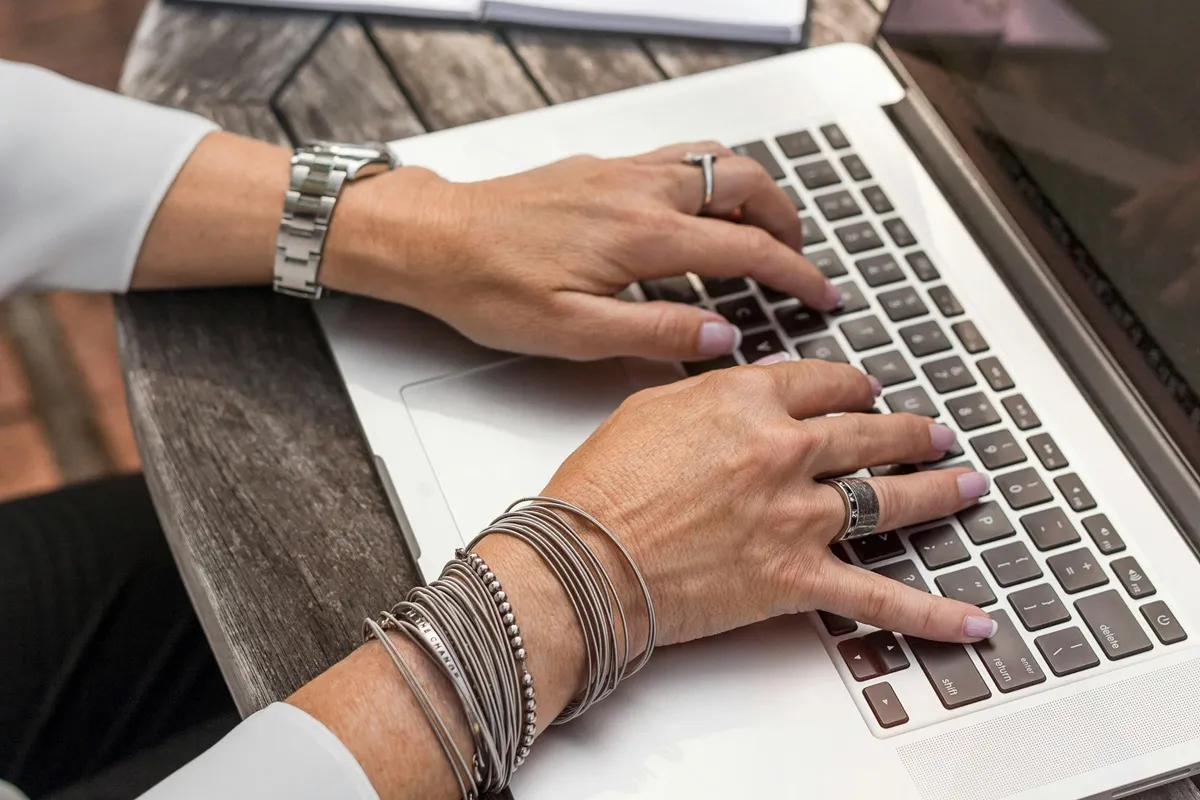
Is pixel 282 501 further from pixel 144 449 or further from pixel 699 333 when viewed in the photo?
pixel 699 333

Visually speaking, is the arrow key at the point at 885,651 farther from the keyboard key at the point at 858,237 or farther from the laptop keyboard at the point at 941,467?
the keyboard key at the point at 858,237

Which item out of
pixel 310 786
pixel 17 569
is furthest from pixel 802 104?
pixel 17 569

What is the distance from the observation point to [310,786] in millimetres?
513

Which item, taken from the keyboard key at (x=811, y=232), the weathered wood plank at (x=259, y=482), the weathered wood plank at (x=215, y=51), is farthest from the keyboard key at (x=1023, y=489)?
the weathered wood plank at (x=215, y=51)

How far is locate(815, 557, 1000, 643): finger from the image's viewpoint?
1.90ft

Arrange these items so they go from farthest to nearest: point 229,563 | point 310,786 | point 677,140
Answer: point 677,140, point 229,563, point 310,786

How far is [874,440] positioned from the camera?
2.09 feet

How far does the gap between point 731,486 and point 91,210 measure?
459 millimetres

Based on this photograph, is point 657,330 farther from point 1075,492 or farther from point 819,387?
point 1075,492

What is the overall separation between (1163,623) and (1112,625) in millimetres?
30

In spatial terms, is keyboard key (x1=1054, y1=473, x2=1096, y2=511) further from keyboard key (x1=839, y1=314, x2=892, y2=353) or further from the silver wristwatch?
the silver wristwatch

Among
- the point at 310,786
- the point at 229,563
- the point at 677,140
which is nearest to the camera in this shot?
the point at 310,786

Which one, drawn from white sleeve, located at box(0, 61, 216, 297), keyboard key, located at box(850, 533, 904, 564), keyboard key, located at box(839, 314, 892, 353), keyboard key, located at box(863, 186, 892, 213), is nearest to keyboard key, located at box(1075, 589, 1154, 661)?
keyboard key, located at box(850, 533, 904, 564)

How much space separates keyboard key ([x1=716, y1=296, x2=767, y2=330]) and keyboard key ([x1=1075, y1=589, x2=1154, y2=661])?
266 mm
